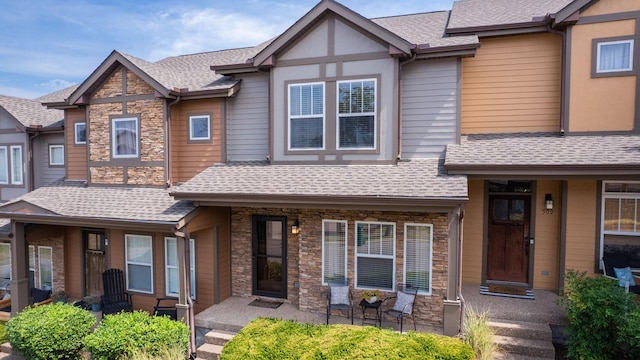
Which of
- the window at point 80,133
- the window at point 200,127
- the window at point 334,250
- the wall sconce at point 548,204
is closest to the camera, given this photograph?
the wall sconce at point 548,204

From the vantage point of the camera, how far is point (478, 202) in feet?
28.8

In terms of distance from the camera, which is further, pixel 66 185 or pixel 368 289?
pixel 66 185

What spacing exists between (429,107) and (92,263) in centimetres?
1040

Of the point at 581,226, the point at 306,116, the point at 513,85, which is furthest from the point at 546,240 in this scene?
the point at 306,116

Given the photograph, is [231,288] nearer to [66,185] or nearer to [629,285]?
[66,185]

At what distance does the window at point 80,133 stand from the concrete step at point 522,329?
38.7 ft

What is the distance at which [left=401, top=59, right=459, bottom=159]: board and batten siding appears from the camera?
8.02 m

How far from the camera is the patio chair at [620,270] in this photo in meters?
7.35

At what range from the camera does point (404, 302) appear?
24.3 ft

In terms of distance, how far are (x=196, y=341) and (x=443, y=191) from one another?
595 centimetres

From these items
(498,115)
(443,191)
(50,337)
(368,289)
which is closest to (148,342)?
(50,337)

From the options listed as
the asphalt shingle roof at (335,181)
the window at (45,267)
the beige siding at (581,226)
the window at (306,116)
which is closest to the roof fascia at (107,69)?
the asphalt shingle roof at (335,181)

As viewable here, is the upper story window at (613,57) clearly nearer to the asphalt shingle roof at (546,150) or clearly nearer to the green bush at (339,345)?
the asphalt shingle roof at (546,150)

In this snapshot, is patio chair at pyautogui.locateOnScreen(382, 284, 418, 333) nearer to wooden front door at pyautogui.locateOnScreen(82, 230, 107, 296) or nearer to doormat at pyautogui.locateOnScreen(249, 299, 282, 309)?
doormat at pyautogui.locateOnScreen(249, 299, 282, 309)
